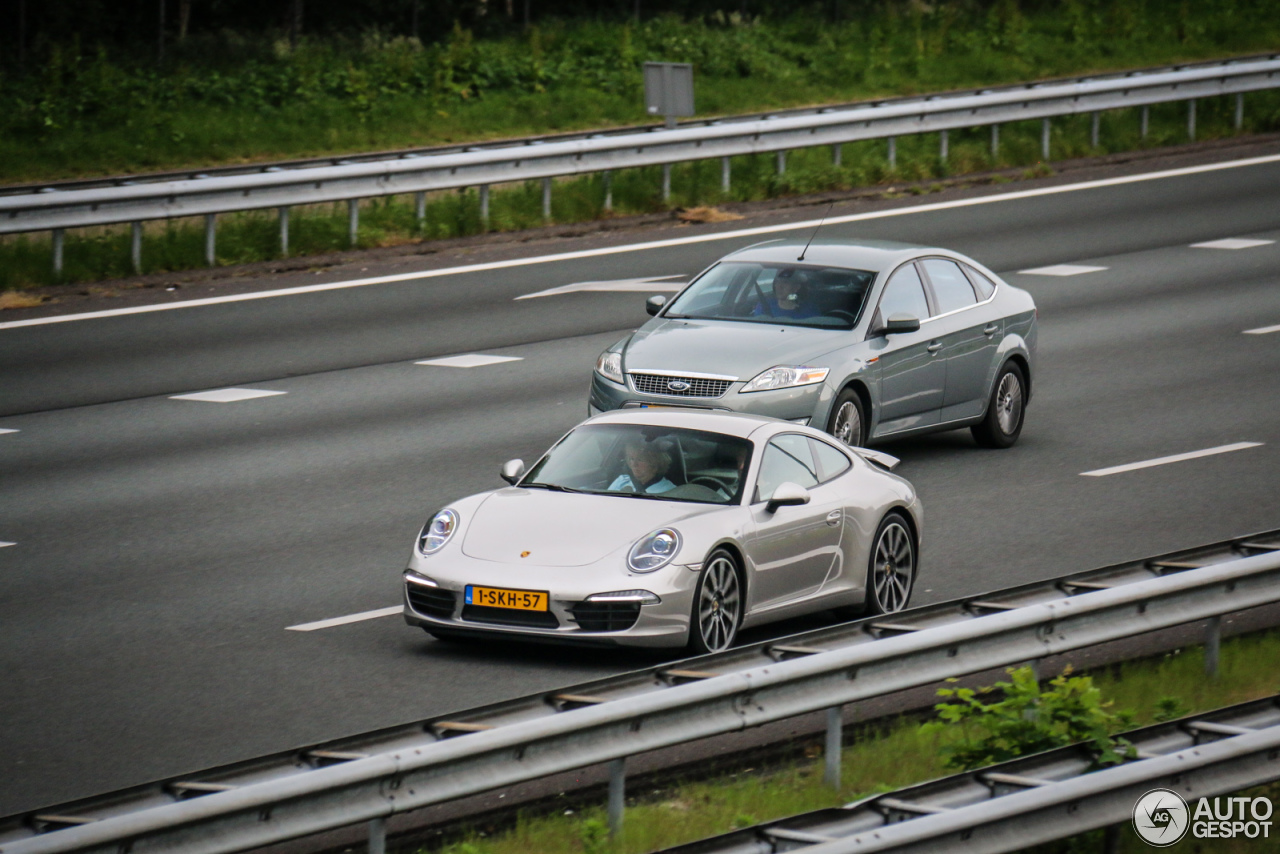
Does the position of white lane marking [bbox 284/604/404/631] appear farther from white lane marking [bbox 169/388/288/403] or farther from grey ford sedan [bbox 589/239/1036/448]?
white lane marking [bbox 169/388/288/403]

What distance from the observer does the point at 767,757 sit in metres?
9.52

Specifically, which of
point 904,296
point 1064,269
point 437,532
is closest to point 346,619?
point 437,532

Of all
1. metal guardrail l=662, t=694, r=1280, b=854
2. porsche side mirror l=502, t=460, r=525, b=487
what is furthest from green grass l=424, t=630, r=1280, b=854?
porsche side mirror l=502, t=460, r=525, b=487

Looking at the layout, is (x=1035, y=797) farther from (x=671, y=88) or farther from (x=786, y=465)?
(x=671, y=88)

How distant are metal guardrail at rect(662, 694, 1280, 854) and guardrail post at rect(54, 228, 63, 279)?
54.1 feet

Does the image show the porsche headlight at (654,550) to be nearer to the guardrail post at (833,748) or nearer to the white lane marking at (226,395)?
the guardrail post at (833,748)

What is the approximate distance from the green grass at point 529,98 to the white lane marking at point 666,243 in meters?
1.47

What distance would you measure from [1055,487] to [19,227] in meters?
11.8

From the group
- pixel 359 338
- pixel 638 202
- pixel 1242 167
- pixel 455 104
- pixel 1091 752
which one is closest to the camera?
pixel 1091 752

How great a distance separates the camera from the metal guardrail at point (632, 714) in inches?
264

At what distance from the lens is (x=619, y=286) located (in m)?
22.6

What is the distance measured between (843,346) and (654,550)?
499cm

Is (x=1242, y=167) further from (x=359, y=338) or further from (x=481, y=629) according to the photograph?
(x=481, y=629)

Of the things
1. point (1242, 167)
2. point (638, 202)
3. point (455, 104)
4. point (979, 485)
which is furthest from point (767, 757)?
point (455, 104)
